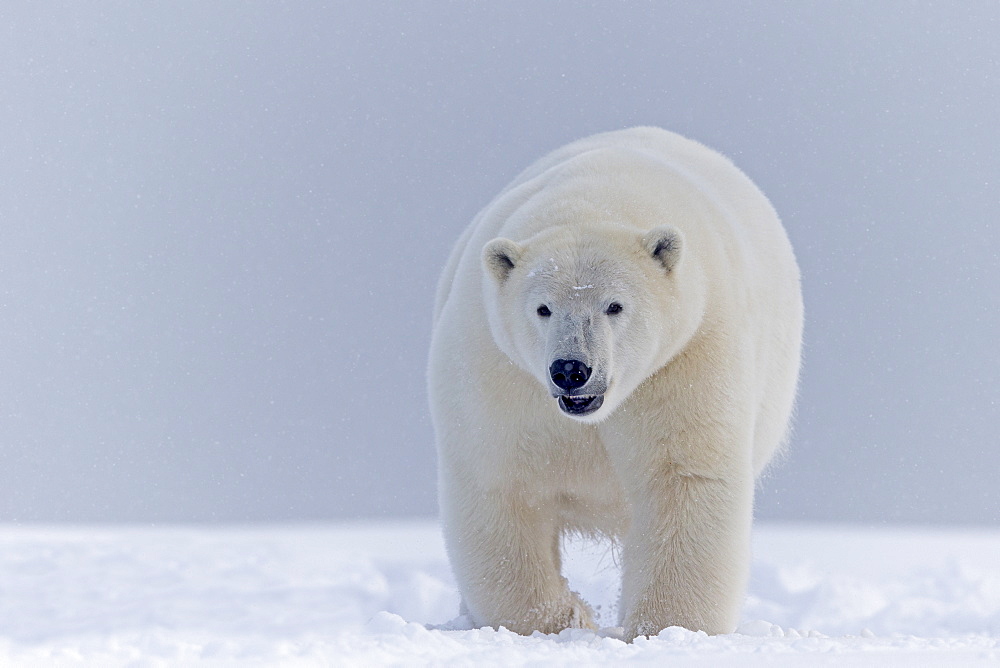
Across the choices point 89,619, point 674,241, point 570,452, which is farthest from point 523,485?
point 89,619

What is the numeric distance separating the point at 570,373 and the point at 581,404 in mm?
126

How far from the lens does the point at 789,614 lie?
274 inches

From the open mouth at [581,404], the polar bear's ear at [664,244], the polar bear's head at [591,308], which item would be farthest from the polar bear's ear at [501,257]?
the open mouth at [581,404]

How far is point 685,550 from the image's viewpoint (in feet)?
13.7

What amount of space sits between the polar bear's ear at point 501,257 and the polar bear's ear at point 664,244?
438 mm

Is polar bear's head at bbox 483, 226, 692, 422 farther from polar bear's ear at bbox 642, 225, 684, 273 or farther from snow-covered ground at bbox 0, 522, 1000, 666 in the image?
snow-covered ground at bbox 0, 522, 1000, 666

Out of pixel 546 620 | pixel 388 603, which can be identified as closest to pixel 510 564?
pixel 546 620


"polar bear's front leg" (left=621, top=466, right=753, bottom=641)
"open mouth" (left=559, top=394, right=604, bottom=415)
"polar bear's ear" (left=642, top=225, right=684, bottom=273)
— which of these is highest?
"polar bear's ear" (left=642, top=225, right=684, bottom=273)

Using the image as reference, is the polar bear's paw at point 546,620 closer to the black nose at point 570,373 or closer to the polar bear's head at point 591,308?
the polar bear's head at point 591,308

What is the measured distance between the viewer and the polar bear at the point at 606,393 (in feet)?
12.6

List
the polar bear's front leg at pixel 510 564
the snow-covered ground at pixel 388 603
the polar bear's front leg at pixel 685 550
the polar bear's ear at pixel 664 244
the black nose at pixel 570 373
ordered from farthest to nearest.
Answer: the polar bear's front leg at pixel 510 564, the polar bear's front leg at pixel 685 550, the polar bear's ear at pixel 664 244, the black nose at pixel 570 373, the snow-covered ground at pixel 388 603

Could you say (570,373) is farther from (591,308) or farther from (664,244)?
(664,244)

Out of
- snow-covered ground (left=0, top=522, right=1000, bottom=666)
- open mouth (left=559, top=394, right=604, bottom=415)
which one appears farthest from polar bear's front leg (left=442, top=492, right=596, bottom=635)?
open mouth (left=559, top=394, right=604, bottom=415)

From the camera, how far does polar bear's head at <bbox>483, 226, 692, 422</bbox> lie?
12.0 feet
